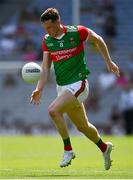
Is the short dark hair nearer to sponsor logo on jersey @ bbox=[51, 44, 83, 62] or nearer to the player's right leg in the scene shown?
sponsor logo on jersey @ bbox=[51, 44, 83, 62]

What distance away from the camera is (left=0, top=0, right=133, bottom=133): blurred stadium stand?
30406 millimetres

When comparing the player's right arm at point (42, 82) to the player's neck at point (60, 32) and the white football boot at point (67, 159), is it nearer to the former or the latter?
the player's neck at point (60, 32)

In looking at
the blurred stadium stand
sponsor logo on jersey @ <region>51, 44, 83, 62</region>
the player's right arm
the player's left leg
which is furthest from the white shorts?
the blurred stadium stand

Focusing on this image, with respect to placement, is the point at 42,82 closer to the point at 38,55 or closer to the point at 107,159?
the point at 107,159

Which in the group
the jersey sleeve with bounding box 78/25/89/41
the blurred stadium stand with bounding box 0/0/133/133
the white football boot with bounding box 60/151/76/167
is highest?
the jersey sleeve with bounding box 78/25/89/41

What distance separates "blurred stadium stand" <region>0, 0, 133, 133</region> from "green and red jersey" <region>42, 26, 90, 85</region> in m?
15.9

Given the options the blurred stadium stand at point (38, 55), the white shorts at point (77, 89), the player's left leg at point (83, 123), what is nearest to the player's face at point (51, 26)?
the white shorts at point (77, 89)

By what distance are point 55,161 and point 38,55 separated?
14.1 metres

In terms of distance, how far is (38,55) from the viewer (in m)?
31.2

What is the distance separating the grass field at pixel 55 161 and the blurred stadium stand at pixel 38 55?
6.74 ft

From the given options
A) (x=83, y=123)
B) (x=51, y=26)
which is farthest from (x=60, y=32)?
(x=83, y=123)

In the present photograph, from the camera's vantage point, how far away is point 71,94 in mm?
13414

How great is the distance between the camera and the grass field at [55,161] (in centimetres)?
1284

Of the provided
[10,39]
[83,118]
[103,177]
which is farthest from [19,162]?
[10,39]
